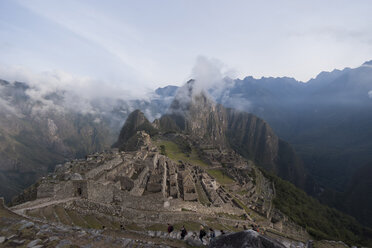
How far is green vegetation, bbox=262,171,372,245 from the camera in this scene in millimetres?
54062

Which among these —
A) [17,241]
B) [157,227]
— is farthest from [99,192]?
[17,241]

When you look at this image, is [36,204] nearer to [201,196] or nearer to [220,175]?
[201,196]

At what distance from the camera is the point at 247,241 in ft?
19.3

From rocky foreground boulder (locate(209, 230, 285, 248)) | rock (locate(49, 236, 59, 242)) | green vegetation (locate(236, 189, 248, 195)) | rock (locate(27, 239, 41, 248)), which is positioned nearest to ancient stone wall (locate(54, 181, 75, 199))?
rock (locate(49, 236, 59, 242))

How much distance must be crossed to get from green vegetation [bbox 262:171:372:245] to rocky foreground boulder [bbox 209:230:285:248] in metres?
54.9

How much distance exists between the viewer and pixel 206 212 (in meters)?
25.9

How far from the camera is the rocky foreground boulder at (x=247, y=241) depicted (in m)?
5.87

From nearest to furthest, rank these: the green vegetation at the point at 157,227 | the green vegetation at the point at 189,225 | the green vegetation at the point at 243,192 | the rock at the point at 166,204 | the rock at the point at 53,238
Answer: the rock at the point at 53,238
the green vegetation at the point at 157,227
the green vegetation at the point at 189,225
the rock at the point at 166,204
the green vegetation at the point at 243,192

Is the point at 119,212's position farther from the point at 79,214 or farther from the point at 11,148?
the point at 11,148

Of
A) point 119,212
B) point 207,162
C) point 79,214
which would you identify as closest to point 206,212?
point 119,212

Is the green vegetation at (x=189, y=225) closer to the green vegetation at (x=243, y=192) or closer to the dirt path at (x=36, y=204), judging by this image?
the dirt path at (x=36, y=204)

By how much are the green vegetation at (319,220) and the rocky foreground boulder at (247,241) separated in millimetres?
54873

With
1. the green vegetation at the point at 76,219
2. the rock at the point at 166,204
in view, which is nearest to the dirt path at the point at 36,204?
the green vegetation at the point at 76,219

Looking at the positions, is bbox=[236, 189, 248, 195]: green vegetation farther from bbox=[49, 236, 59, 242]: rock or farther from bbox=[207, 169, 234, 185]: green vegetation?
bbox=[49, 236, 59, 242]: rock
